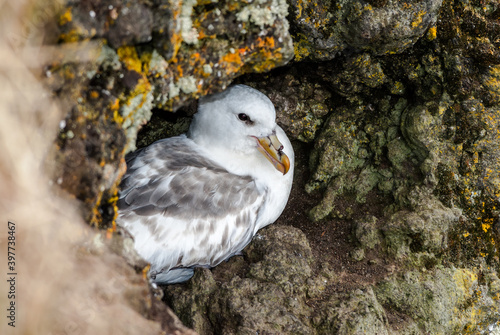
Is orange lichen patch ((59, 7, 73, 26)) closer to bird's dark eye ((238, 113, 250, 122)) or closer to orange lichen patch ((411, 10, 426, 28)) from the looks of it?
bird's dark eye ((238, 113, 250, 122))

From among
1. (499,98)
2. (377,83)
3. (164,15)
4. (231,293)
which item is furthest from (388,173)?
(164,15)

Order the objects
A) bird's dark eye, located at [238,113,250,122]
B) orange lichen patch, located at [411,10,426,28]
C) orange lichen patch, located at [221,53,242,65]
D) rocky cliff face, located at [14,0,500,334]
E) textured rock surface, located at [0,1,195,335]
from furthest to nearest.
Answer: bird's dark eye, located at [238,113,250,122], orange lichen patch, located at [411,10,426,28], orange lichen patch, located at [221,53,242,65], rocky cliff face, located at [14,0,500,334], textured rock surface, located at [0,1,195,335]

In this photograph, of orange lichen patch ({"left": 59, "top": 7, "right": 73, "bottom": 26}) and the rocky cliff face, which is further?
the rocky cliff face

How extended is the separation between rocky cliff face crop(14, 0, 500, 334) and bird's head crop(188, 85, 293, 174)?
39cm

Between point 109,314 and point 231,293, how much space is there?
96 cm

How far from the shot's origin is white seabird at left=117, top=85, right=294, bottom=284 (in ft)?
8.54

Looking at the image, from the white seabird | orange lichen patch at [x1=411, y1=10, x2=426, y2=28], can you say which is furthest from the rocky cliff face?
the white seabird

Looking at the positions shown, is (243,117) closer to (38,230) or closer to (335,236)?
(335,236)

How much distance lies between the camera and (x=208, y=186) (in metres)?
2.80

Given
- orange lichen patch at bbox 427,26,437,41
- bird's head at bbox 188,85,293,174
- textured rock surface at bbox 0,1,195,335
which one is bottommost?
bird's head at bbox 188,85,293,174

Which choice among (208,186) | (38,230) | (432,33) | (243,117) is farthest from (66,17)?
(432,33)

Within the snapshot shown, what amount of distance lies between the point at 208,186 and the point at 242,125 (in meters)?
0.50

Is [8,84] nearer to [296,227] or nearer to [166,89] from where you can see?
[166,89]

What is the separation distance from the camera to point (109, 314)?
1.55 m
